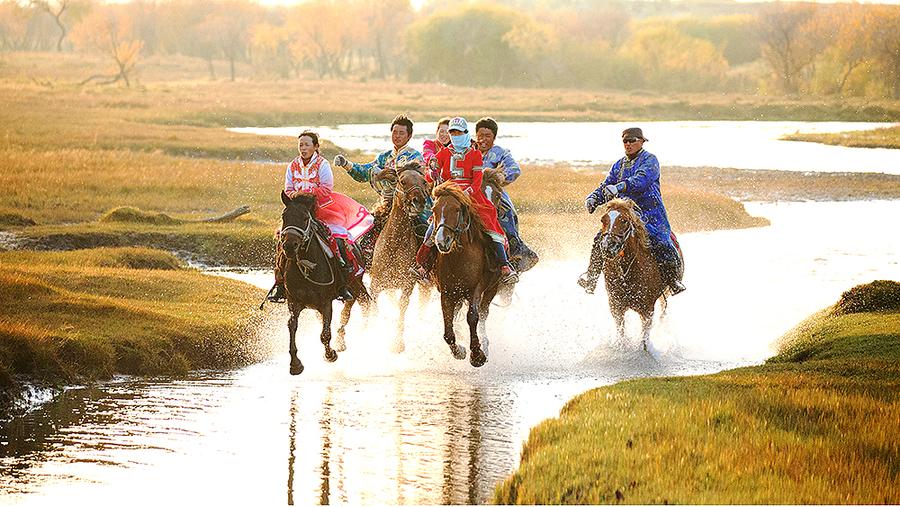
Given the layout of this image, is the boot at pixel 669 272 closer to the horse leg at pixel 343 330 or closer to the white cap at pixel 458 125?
the white cap at pixel 458 125

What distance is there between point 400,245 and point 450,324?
221 cm

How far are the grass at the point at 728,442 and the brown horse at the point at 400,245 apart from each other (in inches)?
157

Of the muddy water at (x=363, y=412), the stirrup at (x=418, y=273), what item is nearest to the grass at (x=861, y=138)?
the muddy water at (x=363, y=412)

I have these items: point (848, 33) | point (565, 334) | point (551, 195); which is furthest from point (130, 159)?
point (848, 33)

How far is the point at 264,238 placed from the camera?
2831cm

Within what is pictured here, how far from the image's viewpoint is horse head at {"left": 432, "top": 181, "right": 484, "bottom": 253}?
14.3 m

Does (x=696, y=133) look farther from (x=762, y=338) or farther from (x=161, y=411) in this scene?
(x=161, y=411)

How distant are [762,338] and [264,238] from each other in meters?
12.1

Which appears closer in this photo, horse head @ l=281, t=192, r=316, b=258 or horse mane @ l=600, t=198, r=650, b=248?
horse head @ l=281, t=192, r=316, b=258

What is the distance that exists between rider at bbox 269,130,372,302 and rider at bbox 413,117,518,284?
3.22 ft

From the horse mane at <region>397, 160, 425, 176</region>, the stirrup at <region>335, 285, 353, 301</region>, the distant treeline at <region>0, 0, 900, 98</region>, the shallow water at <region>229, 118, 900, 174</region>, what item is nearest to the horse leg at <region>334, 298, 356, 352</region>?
the stirrup at <region>335, 285, 353, 301</region>

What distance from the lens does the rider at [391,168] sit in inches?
653

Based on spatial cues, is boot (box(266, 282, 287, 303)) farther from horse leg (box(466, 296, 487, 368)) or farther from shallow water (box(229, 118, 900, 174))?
shallow water (box(229, 118, 900, 174))

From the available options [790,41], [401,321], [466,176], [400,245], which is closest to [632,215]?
[466,176]
